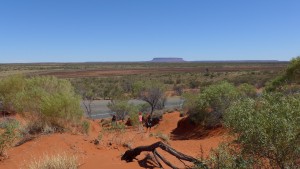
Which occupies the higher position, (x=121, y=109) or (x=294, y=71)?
(x=294, y=71)

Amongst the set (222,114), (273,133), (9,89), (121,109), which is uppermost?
(273,133)

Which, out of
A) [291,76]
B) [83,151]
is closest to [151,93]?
[291,76]

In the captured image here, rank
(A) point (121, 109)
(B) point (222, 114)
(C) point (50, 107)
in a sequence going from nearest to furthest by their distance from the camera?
(C) point (50, 107) → (B) point (222, 114) → (A) point (121, 109)

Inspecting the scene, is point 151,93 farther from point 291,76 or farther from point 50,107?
point 50,107

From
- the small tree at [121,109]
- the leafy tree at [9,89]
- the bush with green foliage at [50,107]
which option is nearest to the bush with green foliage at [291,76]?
the small tree at [121,109]

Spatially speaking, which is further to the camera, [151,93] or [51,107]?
A: [151,93]

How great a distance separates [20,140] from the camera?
12.2 m

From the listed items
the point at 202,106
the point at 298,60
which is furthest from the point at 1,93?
the point at 298,60

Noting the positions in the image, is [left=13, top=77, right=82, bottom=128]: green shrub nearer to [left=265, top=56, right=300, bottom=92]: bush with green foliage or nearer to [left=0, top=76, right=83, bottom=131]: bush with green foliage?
[left=0, top=76, right=83, bottom=131]: bush with green foliage

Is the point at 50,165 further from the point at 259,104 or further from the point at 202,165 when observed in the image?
the point at 259,104

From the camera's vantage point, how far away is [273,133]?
5809 millimetres

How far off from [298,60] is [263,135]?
17.1m

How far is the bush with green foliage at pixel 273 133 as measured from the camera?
18.9 ft

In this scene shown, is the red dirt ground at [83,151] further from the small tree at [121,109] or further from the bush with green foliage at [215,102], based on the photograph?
the small tree at [121,109]
